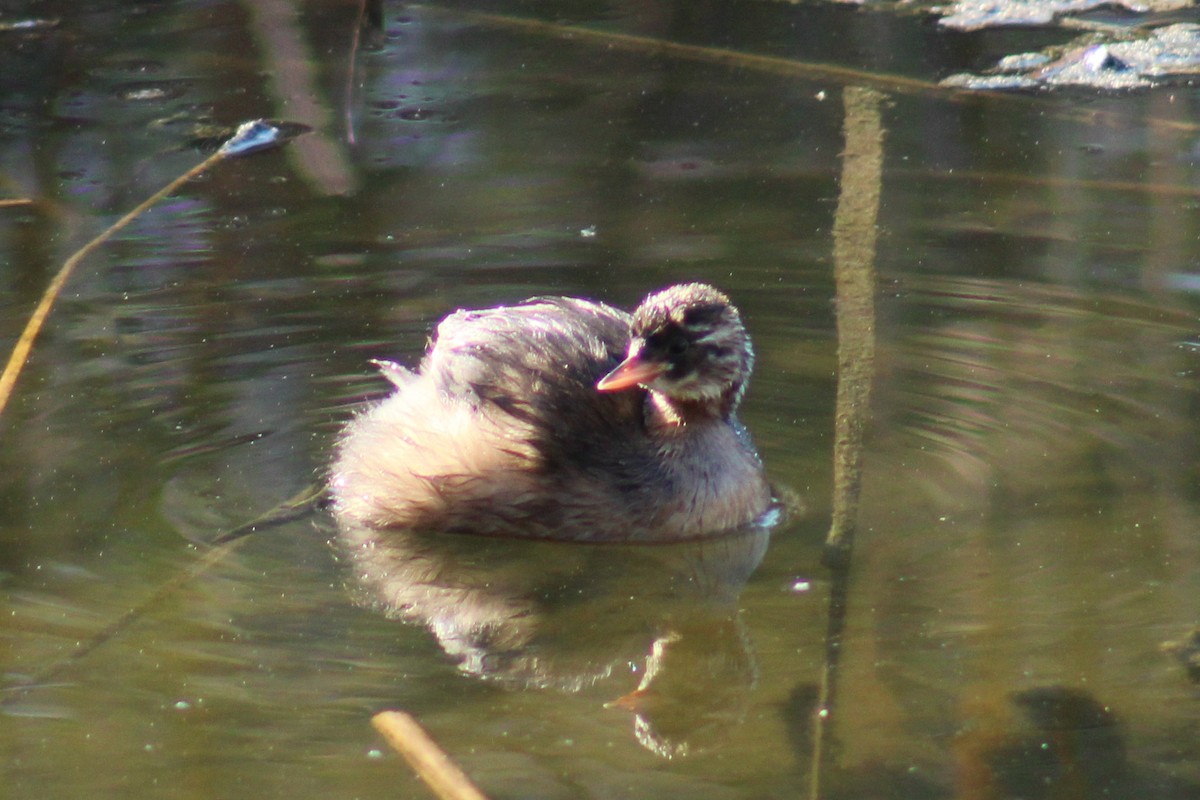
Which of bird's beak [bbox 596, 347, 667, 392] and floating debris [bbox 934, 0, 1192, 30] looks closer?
bird's beak [bbox 596, 347, 667, 392]

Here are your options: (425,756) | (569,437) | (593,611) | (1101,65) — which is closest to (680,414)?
(569,437)

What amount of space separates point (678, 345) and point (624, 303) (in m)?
1.08

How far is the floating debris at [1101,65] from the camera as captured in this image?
7469 millimetres

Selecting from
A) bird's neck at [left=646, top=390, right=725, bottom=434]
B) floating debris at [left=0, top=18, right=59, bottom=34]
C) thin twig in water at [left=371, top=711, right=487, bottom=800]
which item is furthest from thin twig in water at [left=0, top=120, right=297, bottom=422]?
floating debris at [left=0, top=18, right=59, bottom=34]

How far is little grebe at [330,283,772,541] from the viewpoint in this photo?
429 centimetres

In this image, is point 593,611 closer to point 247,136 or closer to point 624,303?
point 624,303

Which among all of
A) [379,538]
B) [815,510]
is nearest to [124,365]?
[379,538]

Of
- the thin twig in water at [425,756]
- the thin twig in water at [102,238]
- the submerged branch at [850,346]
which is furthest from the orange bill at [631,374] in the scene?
the thin twig in water at [102,238]

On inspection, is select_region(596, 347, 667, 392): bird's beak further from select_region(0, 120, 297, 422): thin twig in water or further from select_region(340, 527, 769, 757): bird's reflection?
select_region(0, 120, 297, 422): thin twig in water

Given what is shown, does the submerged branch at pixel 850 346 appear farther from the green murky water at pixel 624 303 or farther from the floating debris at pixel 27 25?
the floating debris at pixel 27 25

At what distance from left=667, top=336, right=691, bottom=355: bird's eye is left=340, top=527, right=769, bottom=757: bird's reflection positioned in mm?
507

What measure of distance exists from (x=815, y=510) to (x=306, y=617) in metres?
1.34

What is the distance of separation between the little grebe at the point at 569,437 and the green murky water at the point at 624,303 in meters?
0.13

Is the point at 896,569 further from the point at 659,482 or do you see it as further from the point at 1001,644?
the point at 659,482
